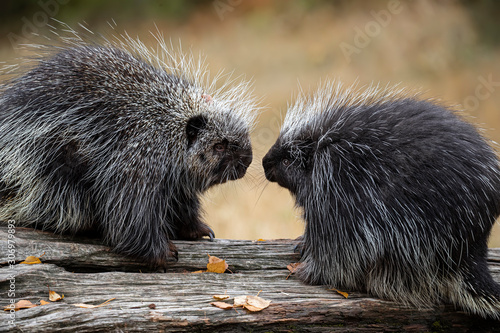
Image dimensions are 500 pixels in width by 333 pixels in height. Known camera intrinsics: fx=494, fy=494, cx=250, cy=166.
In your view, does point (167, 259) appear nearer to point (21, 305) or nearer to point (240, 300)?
point (240, 300)

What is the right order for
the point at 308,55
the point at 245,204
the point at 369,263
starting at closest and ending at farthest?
the point at 369,263
the point at 245,204
the point at 308,55

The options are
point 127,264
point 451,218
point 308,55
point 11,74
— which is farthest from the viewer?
point 308,55

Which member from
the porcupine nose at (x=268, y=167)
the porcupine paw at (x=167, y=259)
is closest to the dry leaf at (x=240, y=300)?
the porcupine paw at (x=167, y=259)

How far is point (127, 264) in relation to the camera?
320 cm

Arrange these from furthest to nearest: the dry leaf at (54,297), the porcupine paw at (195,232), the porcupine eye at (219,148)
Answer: the porcupine paw at (195,232) → the porcupine eye at (219,148) → the dry leaf at (54,297)

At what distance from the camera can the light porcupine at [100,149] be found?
10.1 feet

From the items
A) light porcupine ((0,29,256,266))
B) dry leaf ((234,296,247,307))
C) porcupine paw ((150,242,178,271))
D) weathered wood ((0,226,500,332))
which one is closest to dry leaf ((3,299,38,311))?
weathered wood ((0,226,500,332))

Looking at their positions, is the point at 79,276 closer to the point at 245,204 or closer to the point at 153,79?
the point at 153,79

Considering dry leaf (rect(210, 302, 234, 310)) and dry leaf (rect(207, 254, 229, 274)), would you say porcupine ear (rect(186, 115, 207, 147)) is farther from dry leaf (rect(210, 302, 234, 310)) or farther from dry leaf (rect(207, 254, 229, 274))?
dry leaf (rect(210, 302, 234, 310))

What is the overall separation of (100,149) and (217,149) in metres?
0.80

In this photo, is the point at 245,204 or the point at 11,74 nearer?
the point at 11,74

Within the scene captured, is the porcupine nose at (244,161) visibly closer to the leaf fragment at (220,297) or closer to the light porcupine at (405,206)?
the light porcupine at (405,206)

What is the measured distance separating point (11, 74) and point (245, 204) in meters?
4.44

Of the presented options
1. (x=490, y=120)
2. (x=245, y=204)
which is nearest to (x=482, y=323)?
(x=245, y=204)
